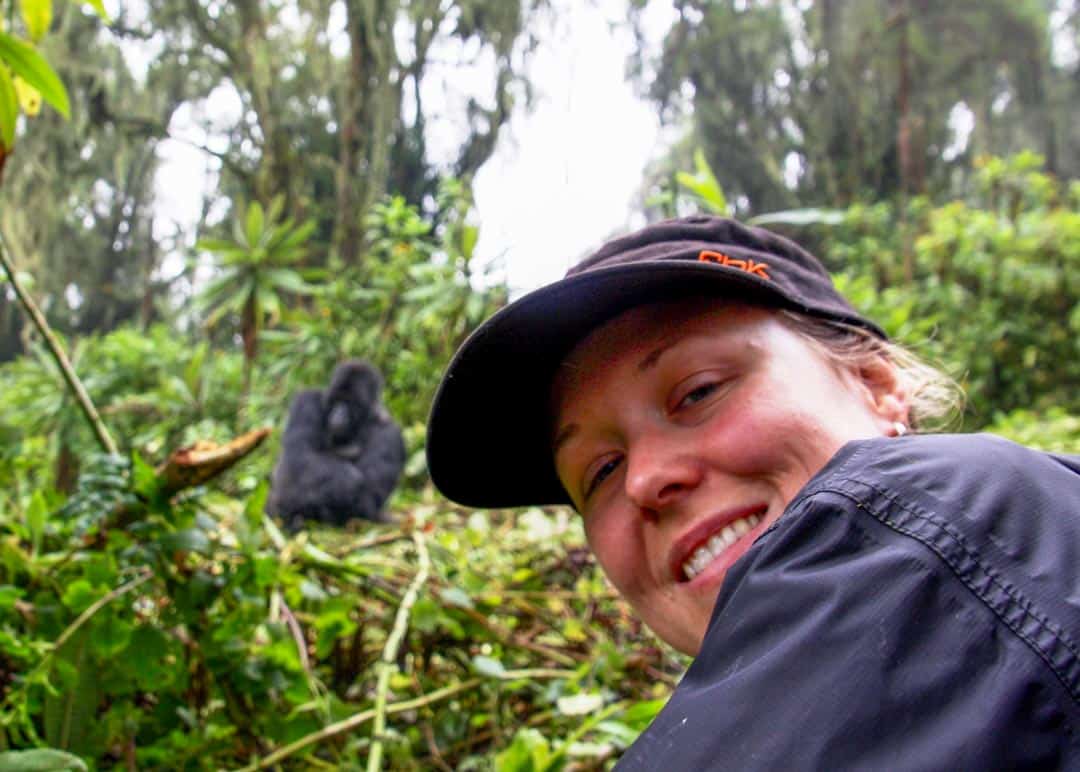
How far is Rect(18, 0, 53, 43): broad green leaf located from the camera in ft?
3.27

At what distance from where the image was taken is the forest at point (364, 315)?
1.08 m

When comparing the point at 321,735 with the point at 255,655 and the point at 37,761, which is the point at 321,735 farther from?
the point at 37,761

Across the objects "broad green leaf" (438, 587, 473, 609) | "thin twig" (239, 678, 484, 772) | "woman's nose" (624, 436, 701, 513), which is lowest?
"thin twig" (239, 678, 484, 772)

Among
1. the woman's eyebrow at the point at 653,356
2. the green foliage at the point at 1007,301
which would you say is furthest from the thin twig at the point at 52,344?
the green foliage at the point at 1007,301

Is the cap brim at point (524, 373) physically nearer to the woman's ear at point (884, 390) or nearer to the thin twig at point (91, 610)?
the woman's ear at point (884, 390)

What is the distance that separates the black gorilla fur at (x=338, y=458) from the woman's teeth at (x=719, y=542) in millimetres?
3529

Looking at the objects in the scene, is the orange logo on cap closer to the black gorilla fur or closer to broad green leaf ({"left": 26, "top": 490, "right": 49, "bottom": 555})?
broad green leaf ({"left": 26, "top": 490, "right": 49, "bottom": 555})

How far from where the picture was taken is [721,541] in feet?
2.53

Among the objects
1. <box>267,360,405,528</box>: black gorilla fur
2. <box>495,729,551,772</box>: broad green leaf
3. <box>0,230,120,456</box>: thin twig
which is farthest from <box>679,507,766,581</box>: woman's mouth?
<box>267,360,405,528</box>: black gorilla fur

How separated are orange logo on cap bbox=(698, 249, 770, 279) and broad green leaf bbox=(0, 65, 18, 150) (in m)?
0.73

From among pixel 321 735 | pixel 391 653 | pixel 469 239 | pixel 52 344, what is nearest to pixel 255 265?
pixel 469 239

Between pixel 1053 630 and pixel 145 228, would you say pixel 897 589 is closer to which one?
pixel 1053 630

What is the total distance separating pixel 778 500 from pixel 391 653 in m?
0.70

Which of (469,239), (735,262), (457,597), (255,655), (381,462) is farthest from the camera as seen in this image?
(381,462)
